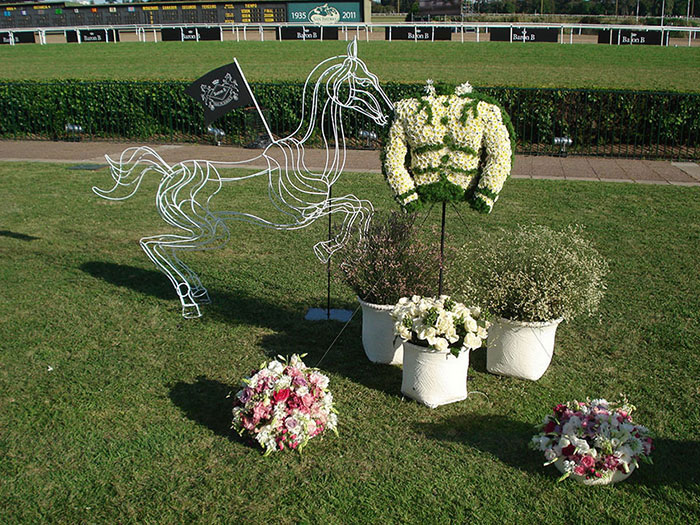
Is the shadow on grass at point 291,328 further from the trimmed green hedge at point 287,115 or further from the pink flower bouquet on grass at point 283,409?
the trimmed green hedge at point 287,115

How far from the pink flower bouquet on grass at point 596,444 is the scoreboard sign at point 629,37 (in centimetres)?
5079

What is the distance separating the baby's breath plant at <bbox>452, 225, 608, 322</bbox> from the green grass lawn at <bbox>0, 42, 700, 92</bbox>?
18.9 meters

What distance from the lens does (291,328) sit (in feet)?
20.9

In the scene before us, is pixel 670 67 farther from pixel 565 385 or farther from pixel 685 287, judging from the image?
pixel 565 385

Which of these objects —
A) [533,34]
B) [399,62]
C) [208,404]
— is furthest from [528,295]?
[533,34]

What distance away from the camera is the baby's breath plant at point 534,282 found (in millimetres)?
A: 5094

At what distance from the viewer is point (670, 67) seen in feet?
104

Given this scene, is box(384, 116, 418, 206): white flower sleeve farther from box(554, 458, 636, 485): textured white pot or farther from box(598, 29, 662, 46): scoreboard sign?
box(598, 29, 662, 46): scoreboard sign

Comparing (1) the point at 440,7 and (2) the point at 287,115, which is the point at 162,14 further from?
(2) the point at 287,115

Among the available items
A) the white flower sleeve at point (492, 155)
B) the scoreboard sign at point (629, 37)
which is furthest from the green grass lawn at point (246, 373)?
the scoreboard sign at point (629, 37)

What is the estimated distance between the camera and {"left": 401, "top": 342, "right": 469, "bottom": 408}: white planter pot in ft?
15.8

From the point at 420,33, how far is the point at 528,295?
5042 centimetres

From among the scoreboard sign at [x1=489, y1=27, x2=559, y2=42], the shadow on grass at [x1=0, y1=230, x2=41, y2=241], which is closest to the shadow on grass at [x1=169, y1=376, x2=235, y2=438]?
the shadow on grass at [x1=0, y1=230, x2=41, y2=241]

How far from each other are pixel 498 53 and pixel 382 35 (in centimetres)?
2067
